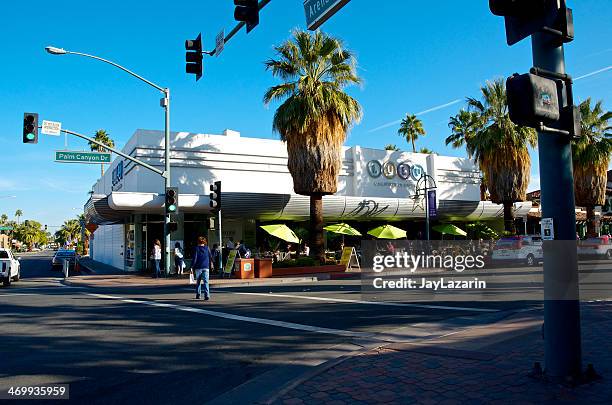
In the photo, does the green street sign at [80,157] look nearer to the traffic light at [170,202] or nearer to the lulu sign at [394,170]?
the traffic light at [170,202]

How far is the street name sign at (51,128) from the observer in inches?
710

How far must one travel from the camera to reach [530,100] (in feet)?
15.7

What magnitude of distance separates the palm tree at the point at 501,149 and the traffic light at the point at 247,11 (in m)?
23.4

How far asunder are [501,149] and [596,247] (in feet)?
26.7

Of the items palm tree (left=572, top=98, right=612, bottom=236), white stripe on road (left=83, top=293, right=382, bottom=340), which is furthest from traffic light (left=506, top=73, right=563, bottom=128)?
palm tree (left=572, top=98, right=612, bottom=236)

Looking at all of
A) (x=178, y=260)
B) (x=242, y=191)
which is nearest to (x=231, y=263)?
(x=178, y=260)

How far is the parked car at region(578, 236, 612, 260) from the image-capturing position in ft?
98.7

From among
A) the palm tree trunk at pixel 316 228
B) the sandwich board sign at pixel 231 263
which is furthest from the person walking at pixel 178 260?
→ the palm tree trunk at pixel 316 228

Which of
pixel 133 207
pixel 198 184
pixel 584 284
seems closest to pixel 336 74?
pixel 198 184

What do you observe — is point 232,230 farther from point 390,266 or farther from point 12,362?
point 12,362

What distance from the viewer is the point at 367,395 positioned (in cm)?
514

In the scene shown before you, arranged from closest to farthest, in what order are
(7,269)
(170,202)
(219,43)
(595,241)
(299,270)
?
1. (219,43)
2. (7,269)
3. (170,202)
4. (299,270)
5. (595,241)

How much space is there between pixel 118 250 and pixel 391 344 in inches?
1283

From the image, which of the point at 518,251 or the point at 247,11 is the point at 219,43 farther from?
the point at 518,251
